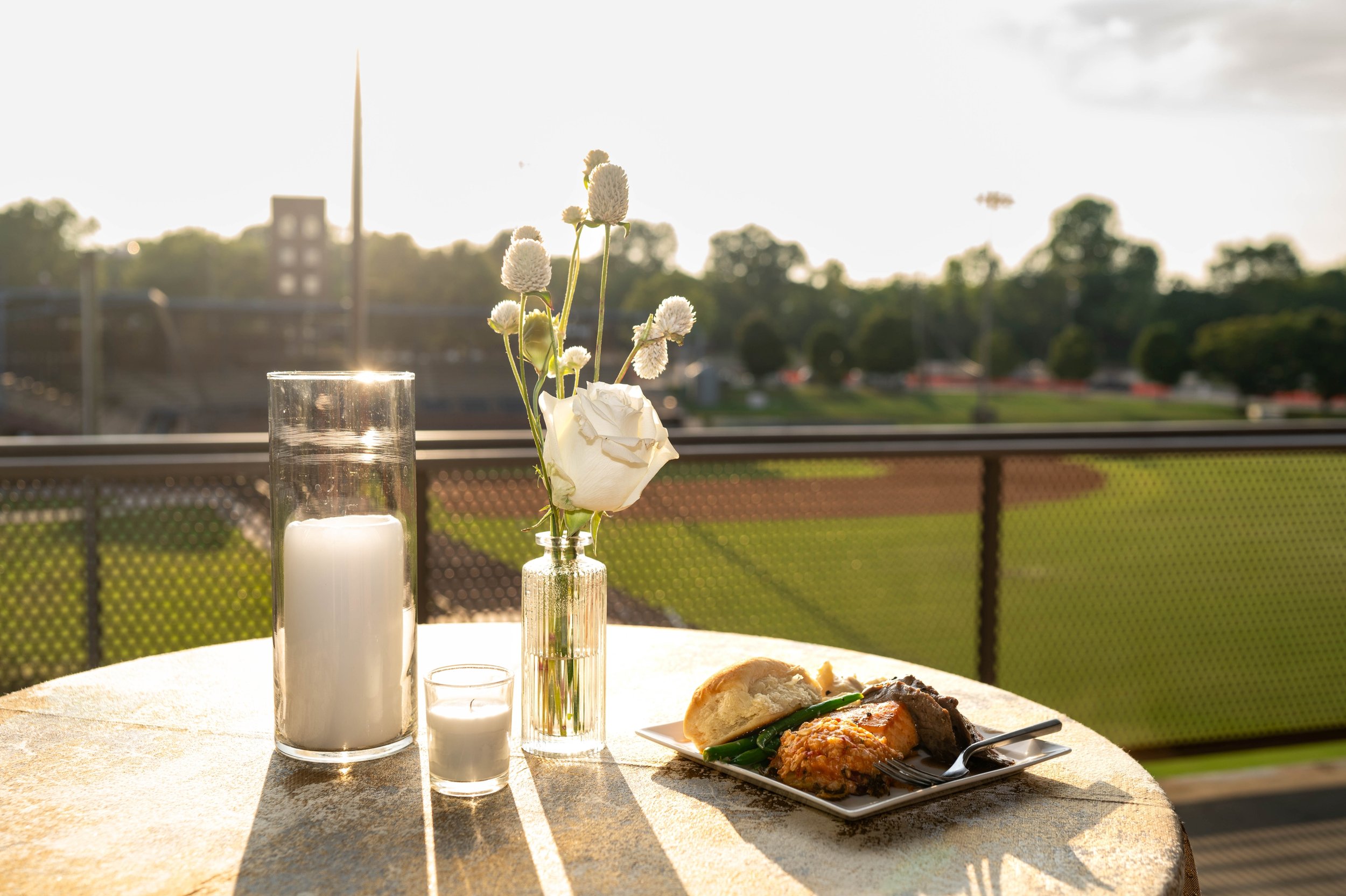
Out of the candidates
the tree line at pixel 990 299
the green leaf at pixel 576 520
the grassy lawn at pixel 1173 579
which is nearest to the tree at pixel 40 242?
the tree line at pixel 990 299

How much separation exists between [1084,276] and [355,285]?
58.9m

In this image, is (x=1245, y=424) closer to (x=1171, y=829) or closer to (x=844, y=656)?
(x=844, y=656)

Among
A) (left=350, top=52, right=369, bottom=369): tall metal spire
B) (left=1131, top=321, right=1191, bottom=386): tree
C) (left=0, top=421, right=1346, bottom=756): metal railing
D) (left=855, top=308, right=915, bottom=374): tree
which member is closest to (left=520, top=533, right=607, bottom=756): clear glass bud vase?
(left=0, top=421, right=1346, bottom=756): metal railing

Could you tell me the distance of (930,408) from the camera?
53125mm

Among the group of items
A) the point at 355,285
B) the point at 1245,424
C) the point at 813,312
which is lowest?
the point at 1245,424

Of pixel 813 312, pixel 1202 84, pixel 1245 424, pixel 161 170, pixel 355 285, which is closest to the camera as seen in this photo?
pixel 1245 424

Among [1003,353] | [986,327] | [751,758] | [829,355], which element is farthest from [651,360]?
[1003,353]

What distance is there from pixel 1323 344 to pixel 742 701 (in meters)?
53.4

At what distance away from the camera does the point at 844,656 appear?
140 cm

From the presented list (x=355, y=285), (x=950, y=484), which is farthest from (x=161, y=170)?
(x=950, y=484)

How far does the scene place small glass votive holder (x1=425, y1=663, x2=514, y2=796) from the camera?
86cm

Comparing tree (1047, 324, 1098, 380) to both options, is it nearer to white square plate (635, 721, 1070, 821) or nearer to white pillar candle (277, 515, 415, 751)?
white square plate (635, 721, 1070, 821)

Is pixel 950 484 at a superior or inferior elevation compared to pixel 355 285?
inferior

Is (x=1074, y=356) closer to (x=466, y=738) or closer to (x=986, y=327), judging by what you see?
(x=986, y=327)
